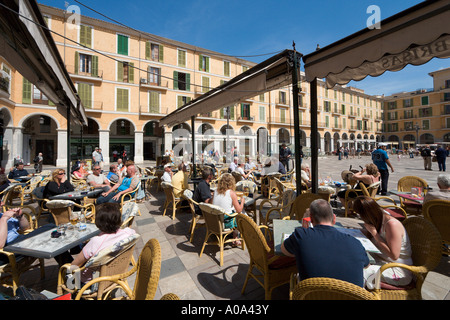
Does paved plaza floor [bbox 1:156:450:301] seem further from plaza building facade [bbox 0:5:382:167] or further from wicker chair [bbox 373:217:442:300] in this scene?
plaza building facade [bbox 0:5:382:167]

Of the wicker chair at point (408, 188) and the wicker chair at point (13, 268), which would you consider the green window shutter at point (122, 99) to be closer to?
the wicker chair at point (13, 268)

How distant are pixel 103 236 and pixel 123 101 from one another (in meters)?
19.7

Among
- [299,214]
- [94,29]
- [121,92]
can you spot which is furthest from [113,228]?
[94,29]

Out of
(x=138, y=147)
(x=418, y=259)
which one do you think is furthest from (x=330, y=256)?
(x=138, y=147)

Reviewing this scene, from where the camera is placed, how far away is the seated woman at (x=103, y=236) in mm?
1648

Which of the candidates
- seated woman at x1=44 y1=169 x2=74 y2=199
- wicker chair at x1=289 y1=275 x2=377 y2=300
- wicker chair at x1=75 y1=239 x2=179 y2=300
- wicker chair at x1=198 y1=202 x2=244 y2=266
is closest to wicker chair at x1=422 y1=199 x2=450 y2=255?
wicker chair at x1=289 y1=275 x2=377 y2=300

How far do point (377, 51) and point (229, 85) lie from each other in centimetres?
254

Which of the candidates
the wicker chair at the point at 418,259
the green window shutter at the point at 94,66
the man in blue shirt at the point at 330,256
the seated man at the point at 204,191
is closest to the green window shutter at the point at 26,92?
the green window shutter at the point at 94,66

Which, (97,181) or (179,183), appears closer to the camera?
(179,183)

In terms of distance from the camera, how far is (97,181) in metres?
4.83

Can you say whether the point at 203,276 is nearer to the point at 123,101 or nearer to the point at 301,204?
the point at 301,204

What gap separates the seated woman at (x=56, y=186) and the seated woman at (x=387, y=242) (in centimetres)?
501

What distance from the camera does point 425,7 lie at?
199 centimetres
